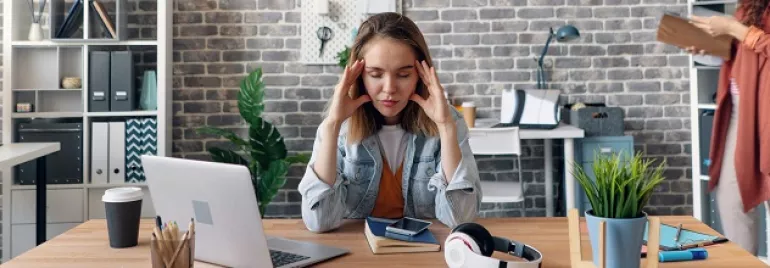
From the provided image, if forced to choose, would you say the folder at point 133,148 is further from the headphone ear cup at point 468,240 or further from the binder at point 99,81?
the headphone ear cup at point 468,240

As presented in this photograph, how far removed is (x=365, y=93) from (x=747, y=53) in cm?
196

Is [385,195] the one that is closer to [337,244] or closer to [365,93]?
[365,93]

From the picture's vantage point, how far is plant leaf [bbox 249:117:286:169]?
12.1 feet

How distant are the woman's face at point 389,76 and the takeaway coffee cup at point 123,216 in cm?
65

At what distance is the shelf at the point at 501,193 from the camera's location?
10.7ft

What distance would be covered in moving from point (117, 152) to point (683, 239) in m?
3.11

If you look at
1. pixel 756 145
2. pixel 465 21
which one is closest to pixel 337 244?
pixel 756 145

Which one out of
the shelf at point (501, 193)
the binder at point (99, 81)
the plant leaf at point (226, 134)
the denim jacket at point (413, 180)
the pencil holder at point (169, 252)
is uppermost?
the binder at point (99, 81)

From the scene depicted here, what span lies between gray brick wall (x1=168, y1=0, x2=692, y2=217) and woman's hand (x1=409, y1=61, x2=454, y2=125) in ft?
7.43

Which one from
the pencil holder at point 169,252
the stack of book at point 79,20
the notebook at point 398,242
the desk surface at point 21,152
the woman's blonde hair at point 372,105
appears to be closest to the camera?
the pencil holder at point 169,252

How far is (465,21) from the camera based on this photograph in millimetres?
4004

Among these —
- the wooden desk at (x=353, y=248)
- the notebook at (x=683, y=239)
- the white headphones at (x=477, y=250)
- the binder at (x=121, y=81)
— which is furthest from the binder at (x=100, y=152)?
the notebook at (x=683, y=239)

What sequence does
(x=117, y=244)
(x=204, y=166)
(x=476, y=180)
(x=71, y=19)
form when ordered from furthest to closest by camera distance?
1. (x=71, y=19)
2. (x=476, y=180)
3. (x=117, y=244)
4. (x=204, y=166)

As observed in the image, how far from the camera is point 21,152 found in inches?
113
